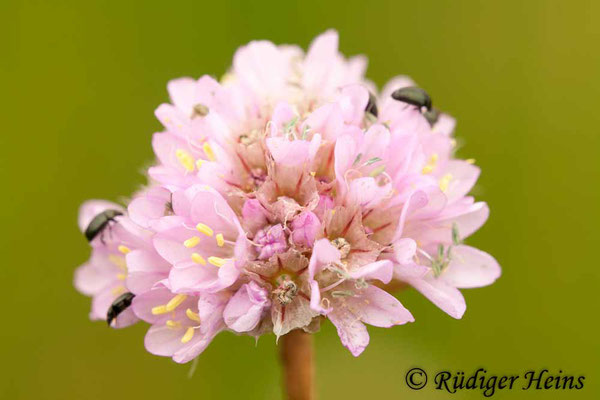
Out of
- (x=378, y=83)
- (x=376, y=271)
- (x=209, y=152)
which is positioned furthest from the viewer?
(x=378, y=83)

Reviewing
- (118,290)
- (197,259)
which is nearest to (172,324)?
(197,259)

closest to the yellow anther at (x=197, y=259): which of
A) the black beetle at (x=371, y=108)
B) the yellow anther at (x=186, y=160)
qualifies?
the yellow anther at (x=186, y=160)

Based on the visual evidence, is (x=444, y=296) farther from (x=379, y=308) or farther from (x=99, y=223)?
(x=99, y=223)

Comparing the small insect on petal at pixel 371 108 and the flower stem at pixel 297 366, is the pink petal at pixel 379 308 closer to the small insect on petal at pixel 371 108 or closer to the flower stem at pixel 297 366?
the flower stem at pixel 297 366

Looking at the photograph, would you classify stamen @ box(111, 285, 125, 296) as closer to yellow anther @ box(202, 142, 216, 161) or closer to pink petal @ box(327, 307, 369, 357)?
yellow anther @ box(202, 142, 216, 161)

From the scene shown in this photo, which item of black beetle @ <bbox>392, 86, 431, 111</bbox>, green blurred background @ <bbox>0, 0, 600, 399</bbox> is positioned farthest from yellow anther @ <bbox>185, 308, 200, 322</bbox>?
green blurred background @ <bbox>0, 0, 600, 399</bbox>

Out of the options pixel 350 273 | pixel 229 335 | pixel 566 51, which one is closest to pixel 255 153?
pixel 350 273

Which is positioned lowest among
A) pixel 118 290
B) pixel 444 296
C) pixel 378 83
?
pixel 118 290
